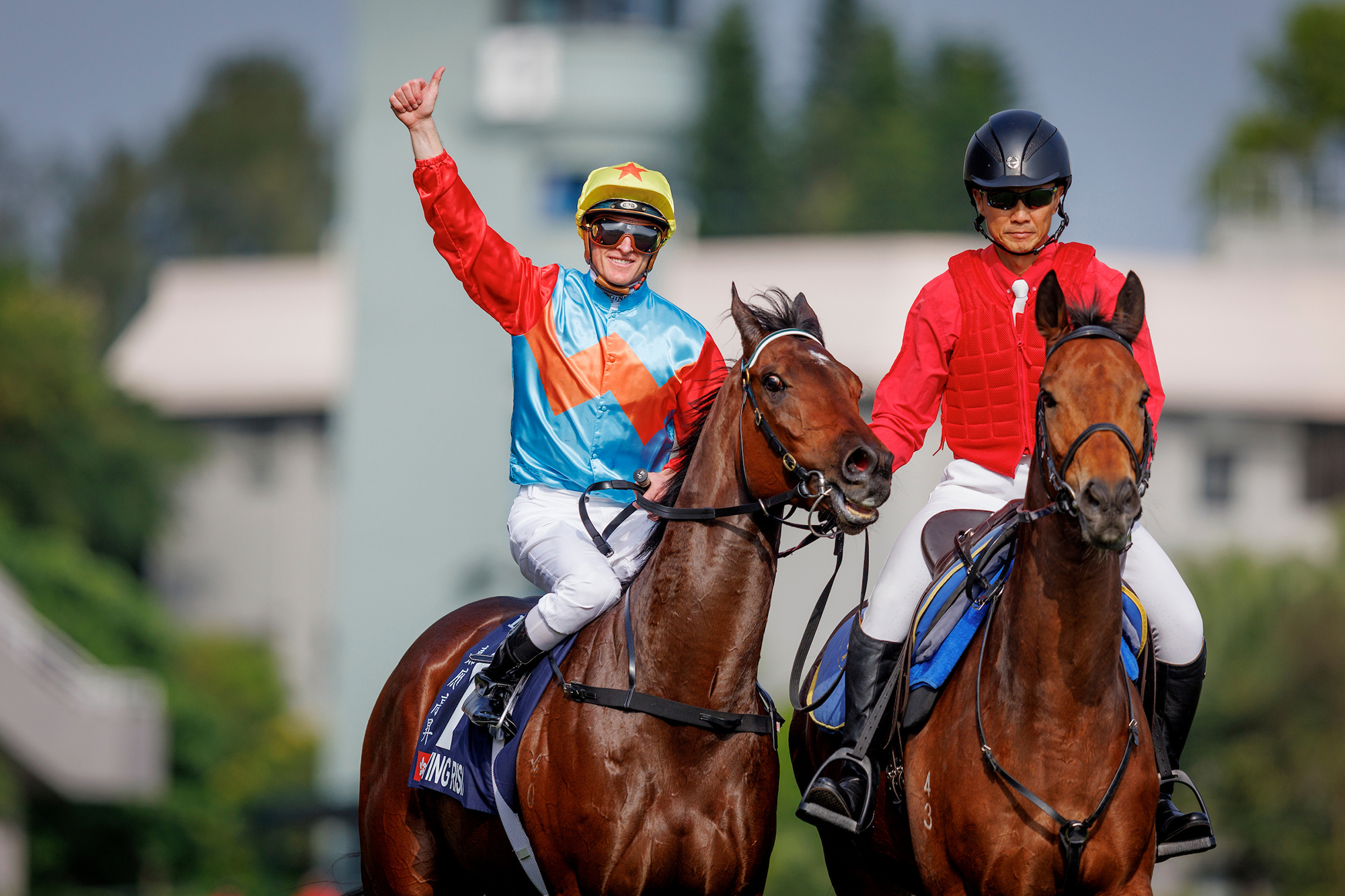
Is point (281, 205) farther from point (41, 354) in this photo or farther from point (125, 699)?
point (125, 699)

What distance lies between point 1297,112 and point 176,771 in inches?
1664

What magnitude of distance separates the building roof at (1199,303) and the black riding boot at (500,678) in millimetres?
33513

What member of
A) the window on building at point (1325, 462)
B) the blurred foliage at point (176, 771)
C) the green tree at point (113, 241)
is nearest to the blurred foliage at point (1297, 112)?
the window on building at point (1325, 462)

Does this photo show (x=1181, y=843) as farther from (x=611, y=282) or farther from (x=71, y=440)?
(x=71, y=440)

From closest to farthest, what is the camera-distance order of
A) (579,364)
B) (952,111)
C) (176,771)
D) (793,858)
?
(579,364)
(793,858)
(176,771)
(952,111)

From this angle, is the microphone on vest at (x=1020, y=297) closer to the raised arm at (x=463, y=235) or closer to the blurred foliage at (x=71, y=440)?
the raised arm at (x=463, y=235)

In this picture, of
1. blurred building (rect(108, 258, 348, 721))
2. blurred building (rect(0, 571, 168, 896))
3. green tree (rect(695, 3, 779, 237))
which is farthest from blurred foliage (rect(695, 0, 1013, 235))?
blurred building (rect(0, 571, 168, 896))

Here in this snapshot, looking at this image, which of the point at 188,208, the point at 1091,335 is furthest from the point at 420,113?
the point at 188,208

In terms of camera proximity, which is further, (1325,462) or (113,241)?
(113,241)

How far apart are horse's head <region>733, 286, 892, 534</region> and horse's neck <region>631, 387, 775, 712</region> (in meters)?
0.12

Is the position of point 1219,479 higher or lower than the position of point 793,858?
higher

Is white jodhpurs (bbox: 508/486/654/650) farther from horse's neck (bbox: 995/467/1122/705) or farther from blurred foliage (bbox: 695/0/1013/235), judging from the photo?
blurred foliage (bbox: 695/0/1013/235)

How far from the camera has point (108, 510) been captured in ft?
162

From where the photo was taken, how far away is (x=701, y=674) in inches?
233
